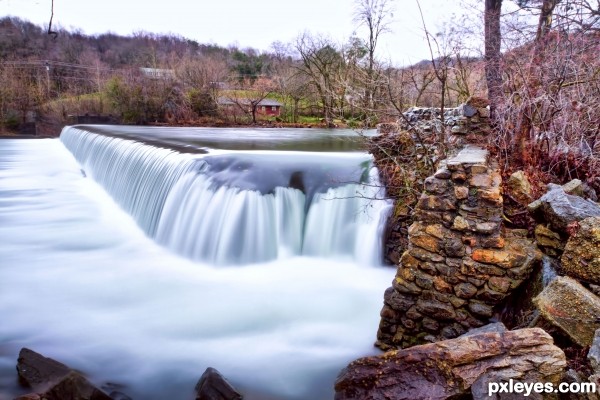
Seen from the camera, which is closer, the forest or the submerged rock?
the submerged rock

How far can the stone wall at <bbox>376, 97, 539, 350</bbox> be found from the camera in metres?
3.85

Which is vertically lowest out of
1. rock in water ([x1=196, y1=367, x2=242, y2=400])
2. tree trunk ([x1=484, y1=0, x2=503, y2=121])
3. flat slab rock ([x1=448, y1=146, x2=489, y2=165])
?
rock in water ([x1=196, y1=367, x2=242, y2=400])

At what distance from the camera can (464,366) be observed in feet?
9.75

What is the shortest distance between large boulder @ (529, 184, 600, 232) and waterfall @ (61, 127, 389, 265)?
9.51 ft

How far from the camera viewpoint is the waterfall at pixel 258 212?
6.80m

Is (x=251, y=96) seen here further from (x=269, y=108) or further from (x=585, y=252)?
(x=585, y=252)

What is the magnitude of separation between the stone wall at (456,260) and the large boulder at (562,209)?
319 millimetres

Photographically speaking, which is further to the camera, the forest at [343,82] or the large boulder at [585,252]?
the forest at [343,82]

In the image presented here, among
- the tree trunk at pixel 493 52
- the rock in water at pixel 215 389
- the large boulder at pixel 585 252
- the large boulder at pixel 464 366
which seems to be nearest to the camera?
the large boulder at pixel 464 366

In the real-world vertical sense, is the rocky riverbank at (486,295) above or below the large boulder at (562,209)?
below

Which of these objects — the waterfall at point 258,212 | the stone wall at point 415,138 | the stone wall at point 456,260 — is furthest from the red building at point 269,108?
the stone wall at point 456,260

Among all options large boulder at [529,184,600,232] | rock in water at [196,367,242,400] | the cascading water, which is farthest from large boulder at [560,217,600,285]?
rock in water at [196,367,242,400]

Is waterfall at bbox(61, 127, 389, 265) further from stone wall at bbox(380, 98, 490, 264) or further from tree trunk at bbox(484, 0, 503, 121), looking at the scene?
tree trunk at bbox(484, 0, 503, 121)

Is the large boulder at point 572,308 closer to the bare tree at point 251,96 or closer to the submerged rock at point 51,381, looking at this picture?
the submerged rock at point 51,381
